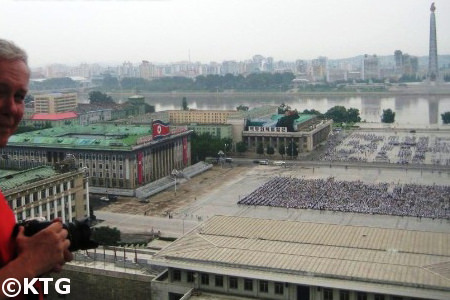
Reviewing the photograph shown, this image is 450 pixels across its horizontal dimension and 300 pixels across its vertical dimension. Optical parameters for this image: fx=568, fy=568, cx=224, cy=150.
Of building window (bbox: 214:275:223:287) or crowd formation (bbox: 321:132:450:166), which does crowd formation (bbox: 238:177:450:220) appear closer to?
crowd formation (bbox: 321:132:450:166)

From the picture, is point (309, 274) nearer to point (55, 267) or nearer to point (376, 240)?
point (376, 240)

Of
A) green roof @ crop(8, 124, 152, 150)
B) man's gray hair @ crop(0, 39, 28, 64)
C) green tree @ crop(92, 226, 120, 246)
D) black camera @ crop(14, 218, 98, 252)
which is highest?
man's gray hair @ crop(0, 39, 28, 64)

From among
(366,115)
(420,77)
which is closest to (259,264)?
(366,115)

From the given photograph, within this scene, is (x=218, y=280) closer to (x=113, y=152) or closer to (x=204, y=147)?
(x=113, y=152)

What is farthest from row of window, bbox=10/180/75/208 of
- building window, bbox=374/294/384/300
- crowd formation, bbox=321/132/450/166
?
crowd formation, bbox=321/132/450/166

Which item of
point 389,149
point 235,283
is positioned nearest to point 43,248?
point 235,283

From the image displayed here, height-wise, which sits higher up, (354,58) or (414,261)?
(354,58)
